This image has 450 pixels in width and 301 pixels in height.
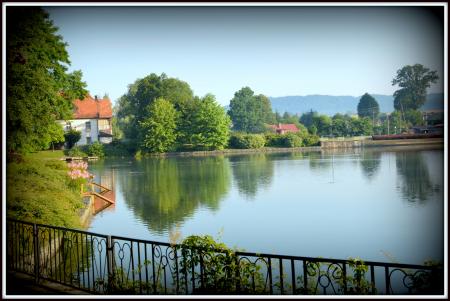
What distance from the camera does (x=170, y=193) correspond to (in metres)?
12.9

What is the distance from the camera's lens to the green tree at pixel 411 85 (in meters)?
23.3

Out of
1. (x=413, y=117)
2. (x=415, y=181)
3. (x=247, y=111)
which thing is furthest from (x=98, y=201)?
(x=247, y=111)

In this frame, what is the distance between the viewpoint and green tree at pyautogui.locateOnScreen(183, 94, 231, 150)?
32.8m

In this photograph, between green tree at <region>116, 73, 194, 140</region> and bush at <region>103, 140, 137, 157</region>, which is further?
green tree at <region>116, 73, 194, 140</region>

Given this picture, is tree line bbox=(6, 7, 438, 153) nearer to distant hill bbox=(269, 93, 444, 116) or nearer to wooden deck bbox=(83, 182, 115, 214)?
wooden deck bbox=(83, 182, 115, 214)

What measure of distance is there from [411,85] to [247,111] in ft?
54.2

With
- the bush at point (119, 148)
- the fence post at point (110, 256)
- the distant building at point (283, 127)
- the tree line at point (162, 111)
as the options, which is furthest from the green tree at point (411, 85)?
the fence post at point (110, 256)

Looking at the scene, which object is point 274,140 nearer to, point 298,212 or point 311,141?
point 311,141

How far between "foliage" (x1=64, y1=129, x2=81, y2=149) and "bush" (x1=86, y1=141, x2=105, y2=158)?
4.75 feet

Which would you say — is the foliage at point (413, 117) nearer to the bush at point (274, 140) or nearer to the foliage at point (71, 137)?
the bush at point (274, 140)

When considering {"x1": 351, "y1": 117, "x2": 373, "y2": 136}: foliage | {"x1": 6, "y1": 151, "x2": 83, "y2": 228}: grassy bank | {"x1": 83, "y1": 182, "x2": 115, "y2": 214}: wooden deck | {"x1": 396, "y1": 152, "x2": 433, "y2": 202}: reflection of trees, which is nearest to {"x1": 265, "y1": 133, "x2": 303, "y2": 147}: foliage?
{"x1": 351, "y1": 117, "x2": 373, "y2": 136}: foliage

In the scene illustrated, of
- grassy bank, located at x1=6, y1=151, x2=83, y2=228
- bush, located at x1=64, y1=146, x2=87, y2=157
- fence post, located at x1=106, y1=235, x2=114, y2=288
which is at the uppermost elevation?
bush, located at x1=64, y1=146, x2=87, y2=157

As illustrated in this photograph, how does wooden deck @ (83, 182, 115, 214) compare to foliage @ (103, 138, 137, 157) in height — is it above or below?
below

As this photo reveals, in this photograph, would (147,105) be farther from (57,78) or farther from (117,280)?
(117,280)
